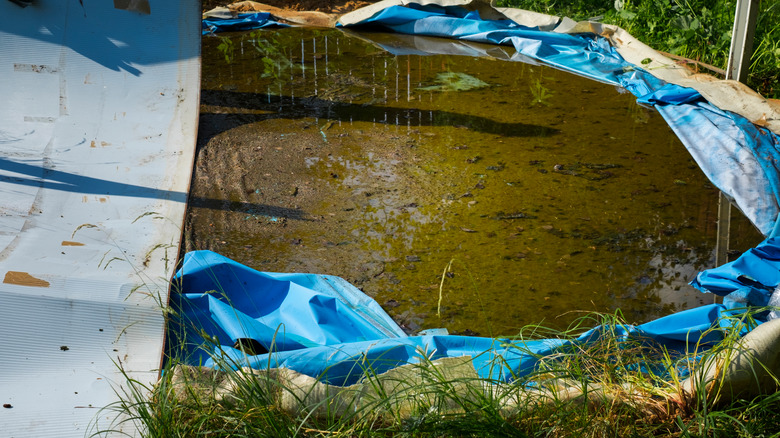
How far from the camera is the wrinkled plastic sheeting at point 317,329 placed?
2.23 metres

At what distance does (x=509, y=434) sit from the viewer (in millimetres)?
1659

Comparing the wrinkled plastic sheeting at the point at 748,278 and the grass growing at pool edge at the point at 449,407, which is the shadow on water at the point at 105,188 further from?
the wrinkled plastic sheeting at the point at 748,278

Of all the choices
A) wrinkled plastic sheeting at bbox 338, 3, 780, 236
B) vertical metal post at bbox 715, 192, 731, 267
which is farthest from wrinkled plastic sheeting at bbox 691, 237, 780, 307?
wrinkled plastic sheeting at bbox 338, 3, 780, 236

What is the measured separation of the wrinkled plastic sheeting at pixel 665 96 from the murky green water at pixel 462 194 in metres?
0.13

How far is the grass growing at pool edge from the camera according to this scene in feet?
5.55

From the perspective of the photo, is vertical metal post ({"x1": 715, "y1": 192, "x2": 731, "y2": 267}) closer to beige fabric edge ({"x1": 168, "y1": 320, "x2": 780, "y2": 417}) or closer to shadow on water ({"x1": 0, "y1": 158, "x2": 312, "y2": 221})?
beige fabric edge ({"x1": 168, "y1": 320, "x2": 780, "y2": 417})

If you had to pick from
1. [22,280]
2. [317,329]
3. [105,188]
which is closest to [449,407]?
[317,329]

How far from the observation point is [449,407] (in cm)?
176

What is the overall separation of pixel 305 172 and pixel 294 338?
5.70ft

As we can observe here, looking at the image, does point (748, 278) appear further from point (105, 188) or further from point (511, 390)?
point (105, 188)

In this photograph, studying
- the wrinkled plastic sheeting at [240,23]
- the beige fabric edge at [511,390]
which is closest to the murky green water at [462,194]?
the beige fabric edge at [511,390]

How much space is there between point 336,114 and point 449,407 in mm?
3523

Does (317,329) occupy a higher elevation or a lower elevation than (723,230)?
lower

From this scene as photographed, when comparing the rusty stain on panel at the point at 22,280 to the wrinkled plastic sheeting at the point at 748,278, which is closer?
the rusty stain on panel at the point at 22,280
